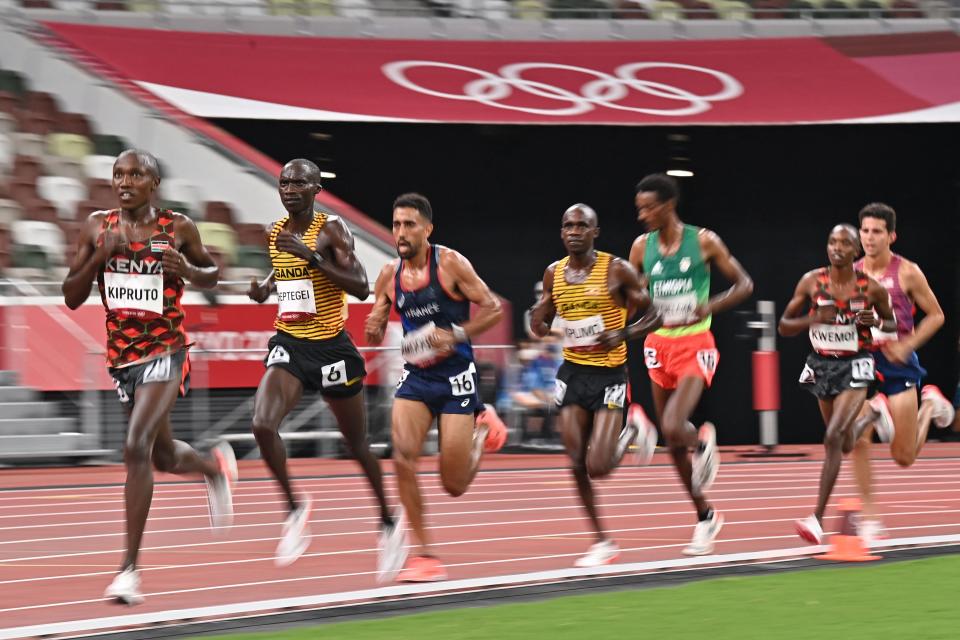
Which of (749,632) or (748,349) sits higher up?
(749,632)

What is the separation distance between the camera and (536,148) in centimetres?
2327

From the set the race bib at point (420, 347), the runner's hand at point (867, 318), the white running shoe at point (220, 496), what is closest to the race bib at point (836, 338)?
the runner's hand at point (867, 318)

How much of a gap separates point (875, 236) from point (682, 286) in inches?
66.3

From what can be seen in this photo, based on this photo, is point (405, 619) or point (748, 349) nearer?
point (405, 619)

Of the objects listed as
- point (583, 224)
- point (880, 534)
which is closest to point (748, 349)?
point (880, 534)

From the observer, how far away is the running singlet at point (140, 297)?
7.76 meters

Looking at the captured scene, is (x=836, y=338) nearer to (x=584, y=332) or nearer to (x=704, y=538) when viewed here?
(x=704, y=538)

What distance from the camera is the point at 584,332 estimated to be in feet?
29.6

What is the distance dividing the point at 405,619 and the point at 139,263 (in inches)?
92.3

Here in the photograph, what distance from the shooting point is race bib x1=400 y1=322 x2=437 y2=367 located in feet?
27.6

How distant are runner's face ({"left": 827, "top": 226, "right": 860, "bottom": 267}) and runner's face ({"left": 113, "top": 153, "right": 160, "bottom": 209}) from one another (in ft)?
15.1

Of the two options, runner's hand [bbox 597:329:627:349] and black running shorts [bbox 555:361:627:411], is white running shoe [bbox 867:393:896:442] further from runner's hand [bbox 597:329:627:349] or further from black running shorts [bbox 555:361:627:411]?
runner's hand [bbox 597:329:627:349]

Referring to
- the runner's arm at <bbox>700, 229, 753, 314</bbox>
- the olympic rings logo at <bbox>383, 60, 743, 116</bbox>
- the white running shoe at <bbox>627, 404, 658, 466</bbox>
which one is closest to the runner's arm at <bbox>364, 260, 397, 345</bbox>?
the runner's arm at <bbox>700, 229, 753, 314</bbox>

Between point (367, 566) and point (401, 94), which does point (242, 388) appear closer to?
point (401, 94)
